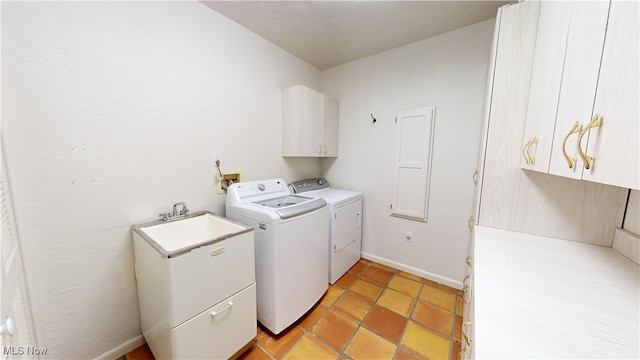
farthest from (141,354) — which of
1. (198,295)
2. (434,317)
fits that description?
(434,317)

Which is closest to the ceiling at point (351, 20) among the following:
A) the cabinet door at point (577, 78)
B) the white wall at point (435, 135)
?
the white wall at point (435, 135)

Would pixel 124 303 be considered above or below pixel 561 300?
below

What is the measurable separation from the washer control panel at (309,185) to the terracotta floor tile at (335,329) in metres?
1.26

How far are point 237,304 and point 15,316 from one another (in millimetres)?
855

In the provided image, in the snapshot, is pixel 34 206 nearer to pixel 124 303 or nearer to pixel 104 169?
pixel 104 169

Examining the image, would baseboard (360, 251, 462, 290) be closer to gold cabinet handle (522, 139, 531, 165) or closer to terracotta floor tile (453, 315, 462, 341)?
terracotta floor tile (453, 315, 462, 341)

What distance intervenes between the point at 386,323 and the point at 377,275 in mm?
649

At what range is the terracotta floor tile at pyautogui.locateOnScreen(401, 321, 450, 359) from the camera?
143 centimetres

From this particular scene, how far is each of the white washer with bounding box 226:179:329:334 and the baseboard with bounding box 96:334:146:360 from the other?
31.9 inches

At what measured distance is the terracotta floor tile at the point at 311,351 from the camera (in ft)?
4.61

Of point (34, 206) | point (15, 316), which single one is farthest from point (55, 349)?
point (34, 206)

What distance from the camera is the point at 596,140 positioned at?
0.61 metres

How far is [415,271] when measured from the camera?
2.30 m

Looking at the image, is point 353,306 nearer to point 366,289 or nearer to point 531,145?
point 366,289
